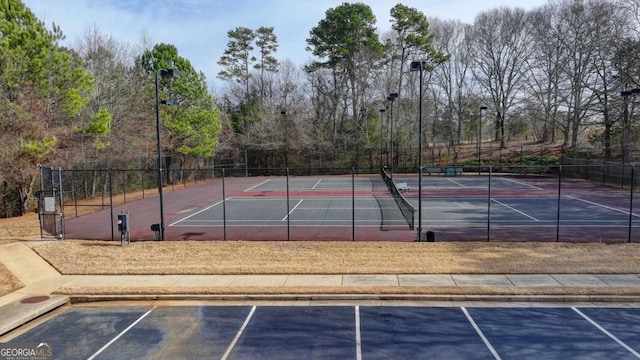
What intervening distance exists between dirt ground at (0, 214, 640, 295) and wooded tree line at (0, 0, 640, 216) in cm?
1038

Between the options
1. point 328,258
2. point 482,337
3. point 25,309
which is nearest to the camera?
point 482,337

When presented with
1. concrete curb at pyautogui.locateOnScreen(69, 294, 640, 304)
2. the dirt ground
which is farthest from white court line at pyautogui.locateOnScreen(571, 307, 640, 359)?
the dirt ground

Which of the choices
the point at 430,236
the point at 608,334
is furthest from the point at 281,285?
the point at 608,334

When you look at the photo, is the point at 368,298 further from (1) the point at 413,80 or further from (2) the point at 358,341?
(1) the point at 413,80

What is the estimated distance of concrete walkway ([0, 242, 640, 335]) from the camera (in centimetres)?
1127

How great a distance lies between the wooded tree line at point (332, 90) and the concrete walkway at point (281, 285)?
43.3 ft

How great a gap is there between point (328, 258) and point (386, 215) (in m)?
9.53

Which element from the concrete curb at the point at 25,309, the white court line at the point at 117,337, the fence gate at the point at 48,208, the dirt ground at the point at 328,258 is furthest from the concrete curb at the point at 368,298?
the fence gate at the point at 48,208

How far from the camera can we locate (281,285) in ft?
40.1

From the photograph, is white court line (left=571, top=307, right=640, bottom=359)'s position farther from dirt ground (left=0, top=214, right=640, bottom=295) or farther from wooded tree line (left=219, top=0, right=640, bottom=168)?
wooded tree line (left=219, top=0, right=640, bottom=168)

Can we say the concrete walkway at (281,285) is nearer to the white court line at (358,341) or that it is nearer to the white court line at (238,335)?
the white court line at (238,335)

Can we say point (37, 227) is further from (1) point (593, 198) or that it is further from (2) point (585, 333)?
(1) point (593, 198)

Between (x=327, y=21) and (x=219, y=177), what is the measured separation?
82.4ft

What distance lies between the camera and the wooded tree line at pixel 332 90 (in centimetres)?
2344
